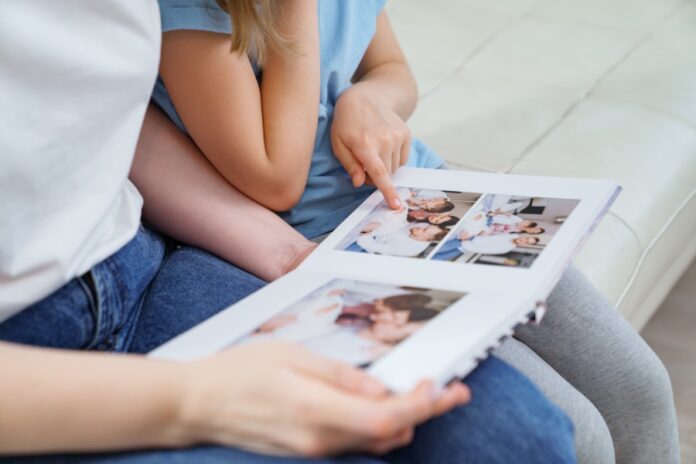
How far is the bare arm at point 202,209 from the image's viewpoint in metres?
0.95

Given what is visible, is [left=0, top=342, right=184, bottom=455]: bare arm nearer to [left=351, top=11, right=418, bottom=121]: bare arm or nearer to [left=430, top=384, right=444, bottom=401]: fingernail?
[left=430, top=384, right=444, bottom=401]: fingernail

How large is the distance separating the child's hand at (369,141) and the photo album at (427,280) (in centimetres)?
3

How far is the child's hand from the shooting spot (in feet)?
3.26

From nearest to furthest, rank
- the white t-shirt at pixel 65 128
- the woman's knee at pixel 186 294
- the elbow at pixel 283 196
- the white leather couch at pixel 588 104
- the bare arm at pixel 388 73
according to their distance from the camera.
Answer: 1. the white t-shirt at pixel 65 128
2. the woman's knee at pixel 186 294
3. the elbow at pixel 283 196
4. the bare arm at pixel 388 73
5. the white leather couch at pixel 588 104

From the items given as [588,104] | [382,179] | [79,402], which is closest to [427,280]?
[382,179]

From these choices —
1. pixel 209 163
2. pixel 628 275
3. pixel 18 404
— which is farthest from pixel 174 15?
pixel 628 275

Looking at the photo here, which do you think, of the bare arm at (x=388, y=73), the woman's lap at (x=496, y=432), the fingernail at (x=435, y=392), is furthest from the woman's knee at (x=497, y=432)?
the bare arm at (x=388, y=73)

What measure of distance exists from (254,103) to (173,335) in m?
0.24

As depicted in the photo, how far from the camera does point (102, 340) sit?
2.73 feet

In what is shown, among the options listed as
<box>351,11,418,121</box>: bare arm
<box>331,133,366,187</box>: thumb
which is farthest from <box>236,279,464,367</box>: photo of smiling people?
<box>351,11,418,121</box>: bare arm

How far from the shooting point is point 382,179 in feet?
3.26

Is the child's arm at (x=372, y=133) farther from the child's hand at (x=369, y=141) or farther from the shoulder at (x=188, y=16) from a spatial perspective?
the shoulder at (x=188, y=16)

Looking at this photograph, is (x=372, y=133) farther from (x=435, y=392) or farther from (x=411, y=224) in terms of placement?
(x=435, y=392)

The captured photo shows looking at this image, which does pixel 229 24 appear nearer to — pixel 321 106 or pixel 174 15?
pixel 174 15
